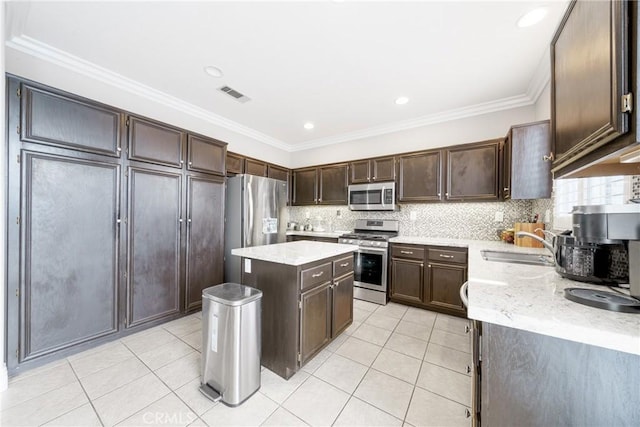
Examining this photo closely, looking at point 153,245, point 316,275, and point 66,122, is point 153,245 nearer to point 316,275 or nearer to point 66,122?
point 66,122

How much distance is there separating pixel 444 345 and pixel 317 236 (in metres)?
2.44

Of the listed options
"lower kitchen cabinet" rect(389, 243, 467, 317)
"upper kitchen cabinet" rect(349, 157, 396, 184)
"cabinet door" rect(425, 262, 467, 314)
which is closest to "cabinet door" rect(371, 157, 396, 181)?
"upper kitchen cabinet" rect(349, 157, 396, 184)

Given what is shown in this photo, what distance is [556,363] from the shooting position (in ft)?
2.52

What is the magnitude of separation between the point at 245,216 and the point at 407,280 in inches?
97.7

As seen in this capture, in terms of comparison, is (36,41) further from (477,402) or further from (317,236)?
(477,402)

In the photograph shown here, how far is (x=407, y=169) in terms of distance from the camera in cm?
363

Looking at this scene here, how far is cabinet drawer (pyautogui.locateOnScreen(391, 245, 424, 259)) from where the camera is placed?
3.19 metres

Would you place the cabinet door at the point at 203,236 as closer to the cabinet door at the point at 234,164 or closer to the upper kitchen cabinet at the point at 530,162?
the cabinet door at the point at 234,164

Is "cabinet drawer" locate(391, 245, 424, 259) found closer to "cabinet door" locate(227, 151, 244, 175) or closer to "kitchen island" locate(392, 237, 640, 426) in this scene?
"kitchen island" locate(392, 237, 640, 426)

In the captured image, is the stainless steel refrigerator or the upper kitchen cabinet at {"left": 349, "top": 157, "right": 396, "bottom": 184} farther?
→ the upper kitchen cabinet at {"left": 349, "top": 157, "right": 396, "bottom": 184}

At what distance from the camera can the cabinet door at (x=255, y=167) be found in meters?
3.96

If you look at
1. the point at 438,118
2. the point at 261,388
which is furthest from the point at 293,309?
the point at 438,118

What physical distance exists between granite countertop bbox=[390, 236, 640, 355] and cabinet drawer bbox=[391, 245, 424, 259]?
195 centimetres

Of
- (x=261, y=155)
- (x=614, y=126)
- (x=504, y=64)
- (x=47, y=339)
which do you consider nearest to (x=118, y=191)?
(x=47, y=339)
